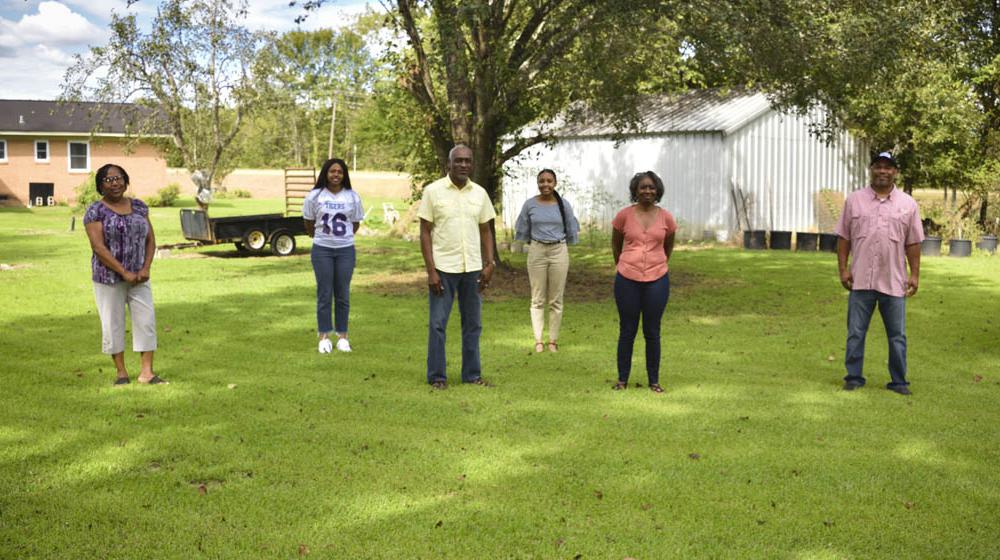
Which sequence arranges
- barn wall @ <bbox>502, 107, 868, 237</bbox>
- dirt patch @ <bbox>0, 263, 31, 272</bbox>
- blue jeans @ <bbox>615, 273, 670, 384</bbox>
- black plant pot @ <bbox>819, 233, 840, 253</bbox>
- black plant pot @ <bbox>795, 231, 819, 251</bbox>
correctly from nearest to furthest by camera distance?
blue jeans @ <bbox>615, 273, 670, 384</bbox> < dirt patch @ <bbox>0, 263, 31, 272</bbox> < black plant pot @ <bbox>819, 233, 840, 253</bbox> < black plant pot @ <bbox>795, 231, 819, 251</bbox> < barn wall @ <bbox>502, 107, 868, 237</bbox>

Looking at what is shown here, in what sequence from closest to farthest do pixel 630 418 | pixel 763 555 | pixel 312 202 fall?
pixel 763 555, pixel 630 418, pixel 312 202

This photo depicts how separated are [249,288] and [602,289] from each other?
231 inches

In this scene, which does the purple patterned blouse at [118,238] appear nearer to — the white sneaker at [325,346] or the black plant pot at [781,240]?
the white sneaker at [325,346]

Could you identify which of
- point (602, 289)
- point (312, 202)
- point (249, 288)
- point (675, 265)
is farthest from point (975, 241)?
point (312, 202)

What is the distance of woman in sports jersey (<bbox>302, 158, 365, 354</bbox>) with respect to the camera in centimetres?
1069

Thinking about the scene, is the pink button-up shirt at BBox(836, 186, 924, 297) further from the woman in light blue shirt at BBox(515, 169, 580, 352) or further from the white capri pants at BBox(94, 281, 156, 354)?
the white capri pants at BBox(94, 281, 156, 354)

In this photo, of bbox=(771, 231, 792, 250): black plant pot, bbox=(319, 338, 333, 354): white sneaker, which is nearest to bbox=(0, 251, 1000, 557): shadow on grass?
bbox=(319, 338, 333, 354): white sneaker

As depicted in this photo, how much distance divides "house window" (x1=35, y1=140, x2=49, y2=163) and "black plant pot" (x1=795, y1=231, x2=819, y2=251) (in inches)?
1556

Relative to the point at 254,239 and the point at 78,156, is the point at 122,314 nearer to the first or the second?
the point at 254,239

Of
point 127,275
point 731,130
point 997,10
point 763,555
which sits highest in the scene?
point 997,10

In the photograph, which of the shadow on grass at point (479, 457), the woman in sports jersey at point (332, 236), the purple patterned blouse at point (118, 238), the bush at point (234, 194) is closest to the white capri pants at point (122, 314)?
the purple patterned blouse at point (118, 238)

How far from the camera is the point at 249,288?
1712cm

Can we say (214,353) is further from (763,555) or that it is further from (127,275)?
(763,555)

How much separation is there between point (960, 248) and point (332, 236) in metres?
18.3
